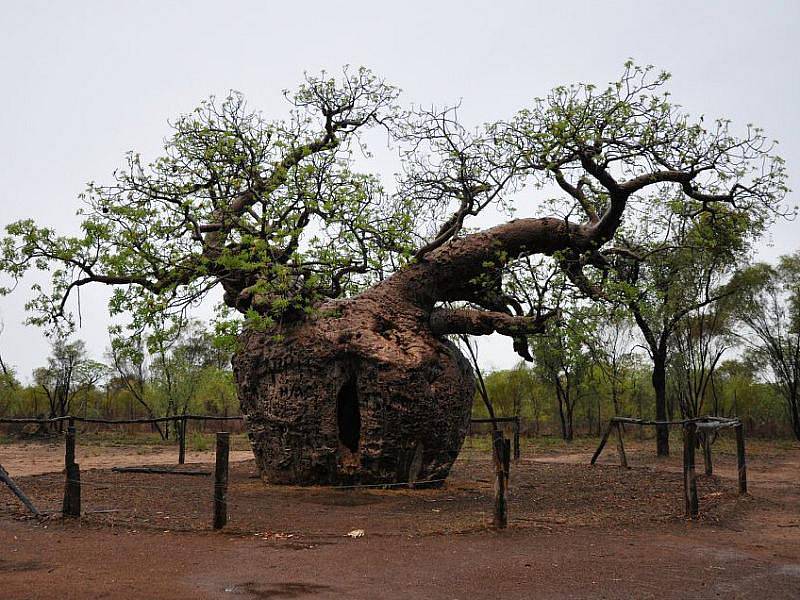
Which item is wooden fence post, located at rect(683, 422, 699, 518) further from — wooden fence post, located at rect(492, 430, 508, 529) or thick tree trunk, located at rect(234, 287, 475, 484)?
thick tree trunk, located at rect(234, 287, 475, 484)

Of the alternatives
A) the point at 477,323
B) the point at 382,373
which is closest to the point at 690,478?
the point at 477,323

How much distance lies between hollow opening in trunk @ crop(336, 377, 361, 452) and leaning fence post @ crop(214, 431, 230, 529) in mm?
4046

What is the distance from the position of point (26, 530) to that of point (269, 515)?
99.4 inches

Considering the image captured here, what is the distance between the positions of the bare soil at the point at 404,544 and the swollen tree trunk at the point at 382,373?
544 millimetres

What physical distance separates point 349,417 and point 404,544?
5.06 m

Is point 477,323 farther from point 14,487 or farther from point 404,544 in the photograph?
point 14,487

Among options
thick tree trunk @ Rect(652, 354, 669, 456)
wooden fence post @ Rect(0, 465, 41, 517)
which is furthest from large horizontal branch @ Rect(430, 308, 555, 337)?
thick tree trunk @ Rect(652, 354, 669, 456)

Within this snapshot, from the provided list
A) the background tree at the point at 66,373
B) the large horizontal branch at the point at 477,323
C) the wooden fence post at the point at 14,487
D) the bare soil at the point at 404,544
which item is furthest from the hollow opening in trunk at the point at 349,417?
the background tree at the point at 66,373

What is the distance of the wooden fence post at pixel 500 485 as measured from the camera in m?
7.36

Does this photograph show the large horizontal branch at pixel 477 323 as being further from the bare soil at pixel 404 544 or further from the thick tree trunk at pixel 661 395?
→ the thick tree trunk at pixel 661 395

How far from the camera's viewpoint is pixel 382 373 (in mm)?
10523

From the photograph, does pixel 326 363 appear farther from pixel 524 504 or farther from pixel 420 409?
pixel 524 504

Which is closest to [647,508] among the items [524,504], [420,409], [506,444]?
[524,504]

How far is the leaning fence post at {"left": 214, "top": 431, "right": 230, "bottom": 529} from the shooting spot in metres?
7.26
